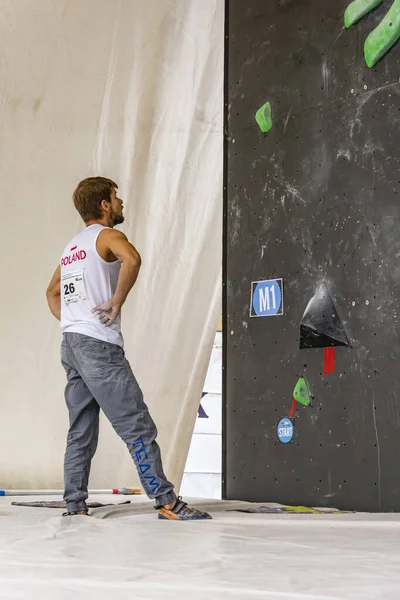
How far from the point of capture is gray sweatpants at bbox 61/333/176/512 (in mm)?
2359

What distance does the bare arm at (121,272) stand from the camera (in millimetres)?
2424

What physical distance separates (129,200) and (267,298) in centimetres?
87

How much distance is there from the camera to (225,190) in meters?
3.42

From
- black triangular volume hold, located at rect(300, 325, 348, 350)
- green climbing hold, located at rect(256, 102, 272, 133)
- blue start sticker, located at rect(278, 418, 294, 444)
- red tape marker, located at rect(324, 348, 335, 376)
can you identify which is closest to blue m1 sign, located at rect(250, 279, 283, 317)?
black triangular volume hold, located at rect(300, 325, 348, 350)

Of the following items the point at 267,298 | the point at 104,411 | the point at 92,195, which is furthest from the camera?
the point at 267,298

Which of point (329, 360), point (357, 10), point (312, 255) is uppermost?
point (357, 10)

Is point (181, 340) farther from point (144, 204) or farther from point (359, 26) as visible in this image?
point (359, 26)

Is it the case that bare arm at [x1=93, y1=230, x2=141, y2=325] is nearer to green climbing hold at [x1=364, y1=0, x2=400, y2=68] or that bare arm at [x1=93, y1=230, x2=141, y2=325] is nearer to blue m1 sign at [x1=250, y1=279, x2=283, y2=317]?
blue m1 sign at [x1=250, y1=279, x2=283, y2=317]

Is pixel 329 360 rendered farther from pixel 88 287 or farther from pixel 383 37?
pixel 383 37

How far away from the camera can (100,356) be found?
96.5 inches

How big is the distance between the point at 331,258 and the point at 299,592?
1.90 m

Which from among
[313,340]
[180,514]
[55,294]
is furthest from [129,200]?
[180,514]

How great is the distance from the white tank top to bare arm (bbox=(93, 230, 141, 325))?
1.7 inches

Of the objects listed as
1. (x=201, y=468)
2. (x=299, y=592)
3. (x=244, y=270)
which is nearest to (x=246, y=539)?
(x=299, y=592)
